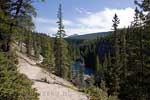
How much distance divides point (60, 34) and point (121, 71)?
50.1ft

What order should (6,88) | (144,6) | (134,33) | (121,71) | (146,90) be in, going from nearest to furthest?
1. (6,88)
2. (144,6)
3. (146,90)
4. (134,33)
5. (121,71)

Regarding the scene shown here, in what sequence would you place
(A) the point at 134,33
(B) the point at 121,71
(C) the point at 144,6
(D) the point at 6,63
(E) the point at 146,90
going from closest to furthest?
(D) the point at 6,63 → (C) the point at 144,6 → (E) the point at 146,90 → (A) the point at 134,33 → (B) the point at 121,71

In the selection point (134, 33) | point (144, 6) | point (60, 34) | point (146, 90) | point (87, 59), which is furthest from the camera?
point (87, 59)

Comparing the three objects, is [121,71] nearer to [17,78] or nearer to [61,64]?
[61,64]

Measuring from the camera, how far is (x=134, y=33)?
1129 inches

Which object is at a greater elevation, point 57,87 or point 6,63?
point 6,63

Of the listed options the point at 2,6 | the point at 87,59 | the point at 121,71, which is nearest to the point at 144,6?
the point at 2,6

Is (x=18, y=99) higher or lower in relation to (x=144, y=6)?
lower

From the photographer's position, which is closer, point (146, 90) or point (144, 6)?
point (144, 6)

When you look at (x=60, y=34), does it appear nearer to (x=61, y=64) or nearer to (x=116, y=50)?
(x=61, y=64)

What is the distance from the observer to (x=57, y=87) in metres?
26.6

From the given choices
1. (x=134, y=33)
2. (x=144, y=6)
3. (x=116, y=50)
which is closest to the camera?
(x=144, y=6)

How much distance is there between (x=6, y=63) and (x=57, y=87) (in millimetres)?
11017

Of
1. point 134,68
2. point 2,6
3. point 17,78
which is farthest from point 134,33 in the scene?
point 17,78
